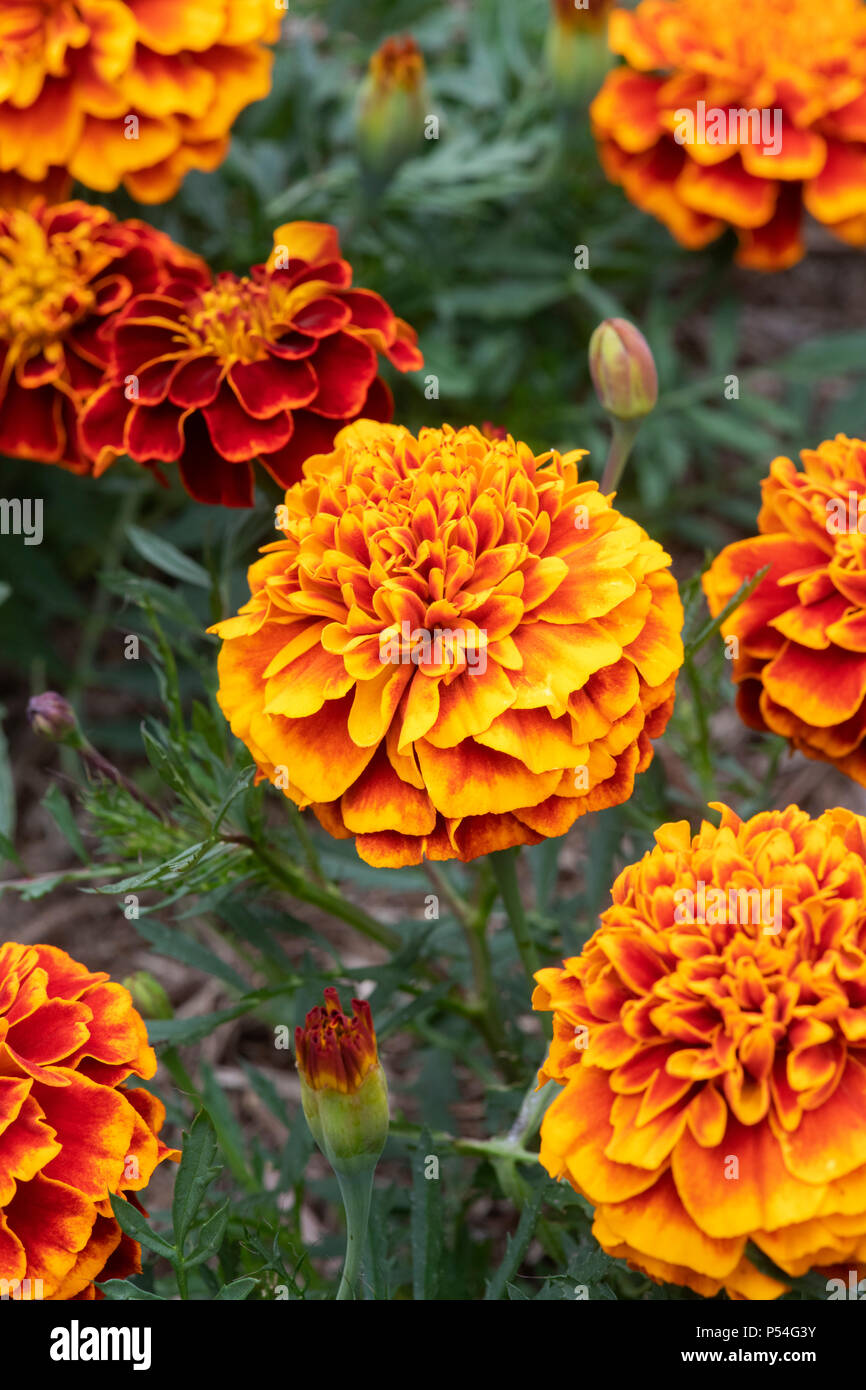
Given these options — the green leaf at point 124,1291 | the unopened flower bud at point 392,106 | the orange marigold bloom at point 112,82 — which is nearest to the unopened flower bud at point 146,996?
the green leaf at point 124,1291

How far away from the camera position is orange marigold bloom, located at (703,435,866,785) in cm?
86

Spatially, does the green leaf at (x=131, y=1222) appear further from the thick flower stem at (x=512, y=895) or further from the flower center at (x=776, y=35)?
the flower center at (x=776, y=35)

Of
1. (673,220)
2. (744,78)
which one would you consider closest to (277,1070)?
(673,220)

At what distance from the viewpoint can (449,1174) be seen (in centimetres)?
117

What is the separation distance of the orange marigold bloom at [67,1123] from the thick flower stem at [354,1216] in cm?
10

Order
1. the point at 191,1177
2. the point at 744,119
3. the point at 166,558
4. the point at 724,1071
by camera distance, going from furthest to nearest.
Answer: the point at 744,119 → the point at 166,558 → the point at 191,1177 → the point at 724,1071

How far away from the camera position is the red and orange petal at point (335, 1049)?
72 centimetres

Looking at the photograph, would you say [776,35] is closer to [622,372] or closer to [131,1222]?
[622,372]

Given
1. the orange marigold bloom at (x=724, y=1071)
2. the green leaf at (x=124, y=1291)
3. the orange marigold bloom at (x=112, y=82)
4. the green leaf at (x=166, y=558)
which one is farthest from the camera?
the orange marigold bloom at (x=112, y=82)

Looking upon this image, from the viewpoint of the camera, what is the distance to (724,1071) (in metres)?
0.65

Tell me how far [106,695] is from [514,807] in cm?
111

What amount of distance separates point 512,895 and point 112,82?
0.78 m

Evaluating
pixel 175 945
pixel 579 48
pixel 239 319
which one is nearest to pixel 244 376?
pixel 239 319

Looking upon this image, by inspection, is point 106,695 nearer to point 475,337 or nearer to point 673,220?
point 475,337
